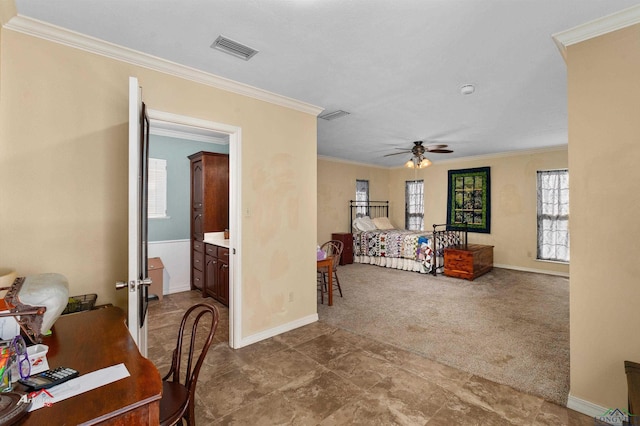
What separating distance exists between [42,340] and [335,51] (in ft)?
8.23

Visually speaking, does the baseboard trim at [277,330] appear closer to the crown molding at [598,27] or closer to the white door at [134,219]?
the white door at [134,219]

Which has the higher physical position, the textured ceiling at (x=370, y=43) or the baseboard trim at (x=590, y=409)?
the textured ceiling at (x=370, y=43)

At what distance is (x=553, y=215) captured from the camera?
20.2 feet

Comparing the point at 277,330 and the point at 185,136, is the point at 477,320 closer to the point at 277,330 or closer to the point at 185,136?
the point at 277,330

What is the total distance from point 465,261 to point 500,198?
2142 millimetres

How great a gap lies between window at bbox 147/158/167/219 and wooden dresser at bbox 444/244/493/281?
532 cm

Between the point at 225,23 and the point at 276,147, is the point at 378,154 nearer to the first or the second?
the point at 276,147

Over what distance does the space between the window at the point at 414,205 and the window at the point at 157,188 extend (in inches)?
250

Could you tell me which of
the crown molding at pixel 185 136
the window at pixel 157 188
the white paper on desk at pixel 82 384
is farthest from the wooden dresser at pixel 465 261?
the white paper on desk at pixel 82 384

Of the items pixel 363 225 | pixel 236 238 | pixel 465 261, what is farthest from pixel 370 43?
pixel 363 225

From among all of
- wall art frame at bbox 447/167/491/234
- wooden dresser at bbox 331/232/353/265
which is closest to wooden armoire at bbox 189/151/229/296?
wooden dresser at bbox 331/232/353/265

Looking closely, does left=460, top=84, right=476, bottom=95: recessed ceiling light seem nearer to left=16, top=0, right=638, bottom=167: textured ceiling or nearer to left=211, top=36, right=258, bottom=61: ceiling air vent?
left=16, top=0, right=638, bottom=167: textured ceiling

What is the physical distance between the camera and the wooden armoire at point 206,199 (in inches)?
177

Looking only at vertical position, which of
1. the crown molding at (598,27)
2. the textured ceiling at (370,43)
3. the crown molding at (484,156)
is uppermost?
the crown molding at (484,156)
